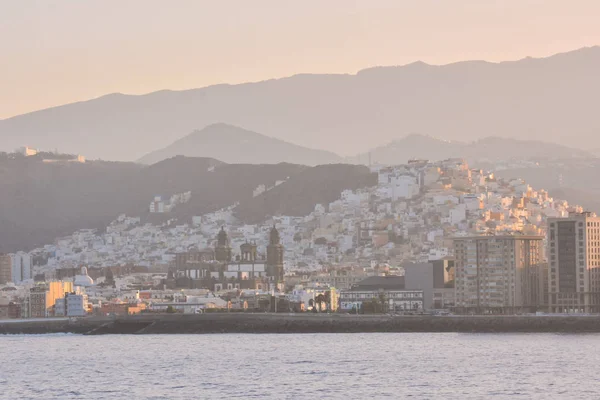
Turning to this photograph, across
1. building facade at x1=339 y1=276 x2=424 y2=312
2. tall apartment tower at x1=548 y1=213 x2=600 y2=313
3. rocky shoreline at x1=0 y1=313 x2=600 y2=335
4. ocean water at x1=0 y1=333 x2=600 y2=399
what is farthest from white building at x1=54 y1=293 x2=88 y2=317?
tall apartment tower at x1=548 y1=213 x2=600 y2=313

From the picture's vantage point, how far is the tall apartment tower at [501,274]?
543 ft

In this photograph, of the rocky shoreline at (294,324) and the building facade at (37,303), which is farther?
the building facade at (37,303)

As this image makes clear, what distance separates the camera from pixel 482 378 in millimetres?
100875

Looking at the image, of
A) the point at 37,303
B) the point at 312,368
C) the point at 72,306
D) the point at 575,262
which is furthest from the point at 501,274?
the point at 312,368

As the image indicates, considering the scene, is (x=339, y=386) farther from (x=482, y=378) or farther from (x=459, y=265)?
(x=459, y=265)

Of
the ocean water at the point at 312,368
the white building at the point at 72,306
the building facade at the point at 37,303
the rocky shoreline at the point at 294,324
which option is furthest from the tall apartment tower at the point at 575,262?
the building facade at the point at 37,303

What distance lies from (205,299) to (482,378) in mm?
97303

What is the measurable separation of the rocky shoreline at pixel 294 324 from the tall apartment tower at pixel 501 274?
7.89 meters

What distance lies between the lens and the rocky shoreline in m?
154

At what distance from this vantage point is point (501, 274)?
165875 mm

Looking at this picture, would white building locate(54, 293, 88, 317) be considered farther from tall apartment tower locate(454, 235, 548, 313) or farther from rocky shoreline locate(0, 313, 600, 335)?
tall apartment tower locate(454, 235, 548, 313)

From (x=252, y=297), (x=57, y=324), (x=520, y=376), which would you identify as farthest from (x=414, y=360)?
(x=252, y=297)

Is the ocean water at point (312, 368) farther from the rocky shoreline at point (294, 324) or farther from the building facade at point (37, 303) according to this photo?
the building facade at point (37, 303)

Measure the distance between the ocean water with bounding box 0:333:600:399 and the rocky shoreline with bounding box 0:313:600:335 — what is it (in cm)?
715
